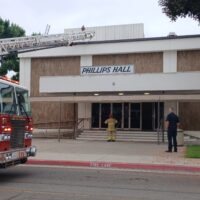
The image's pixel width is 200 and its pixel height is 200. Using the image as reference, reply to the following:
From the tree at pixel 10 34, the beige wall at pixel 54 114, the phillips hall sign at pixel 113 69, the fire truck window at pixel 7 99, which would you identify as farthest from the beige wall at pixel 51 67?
the fire truck window at pixel 7 99

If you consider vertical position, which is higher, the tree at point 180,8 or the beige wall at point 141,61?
the tree at point 180,8

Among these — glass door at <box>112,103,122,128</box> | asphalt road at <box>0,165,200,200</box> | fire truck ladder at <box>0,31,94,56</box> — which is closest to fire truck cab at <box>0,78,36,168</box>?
asphalt road at <box>0,165,200,200</box>

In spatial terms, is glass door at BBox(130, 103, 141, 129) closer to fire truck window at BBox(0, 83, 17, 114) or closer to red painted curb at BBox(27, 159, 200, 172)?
red painted curb at BBox(27, 159, 200, 172)

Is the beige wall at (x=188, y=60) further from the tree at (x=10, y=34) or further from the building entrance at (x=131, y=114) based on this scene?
the tree at (x=10, y=34)

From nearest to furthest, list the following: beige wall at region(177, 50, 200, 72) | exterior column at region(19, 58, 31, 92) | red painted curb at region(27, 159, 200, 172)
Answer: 1. red painted curb at region(27, 159, 200, 172)
2. beige wall at region(177, 50, 200, 72)
3. exterior column at region(19, 58, 31, 92)

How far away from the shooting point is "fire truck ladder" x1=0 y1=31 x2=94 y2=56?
3075 cm

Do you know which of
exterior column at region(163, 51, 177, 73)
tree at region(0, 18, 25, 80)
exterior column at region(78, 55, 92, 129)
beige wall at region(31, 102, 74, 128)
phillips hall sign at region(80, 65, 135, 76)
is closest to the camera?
exterior column at region(163, 51, 177, 73)

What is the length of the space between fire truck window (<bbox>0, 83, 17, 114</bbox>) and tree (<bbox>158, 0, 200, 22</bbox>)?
1005 cm

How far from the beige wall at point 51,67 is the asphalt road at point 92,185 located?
20210 millimetres

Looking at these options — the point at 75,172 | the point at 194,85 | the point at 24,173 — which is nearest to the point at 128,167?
the point at 75,172

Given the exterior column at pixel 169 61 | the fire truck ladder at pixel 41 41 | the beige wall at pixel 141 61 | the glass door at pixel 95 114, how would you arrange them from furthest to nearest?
the glass door at pixel 95 114, the beige wall at pixel 141 61, the exterior column at pixel 169 61, the fire truck ladder at pixel 41 41

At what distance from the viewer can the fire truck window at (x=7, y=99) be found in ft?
38.3

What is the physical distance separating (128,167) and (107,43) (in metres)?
18.5

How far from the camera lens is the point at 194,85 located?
2906 centimetres
